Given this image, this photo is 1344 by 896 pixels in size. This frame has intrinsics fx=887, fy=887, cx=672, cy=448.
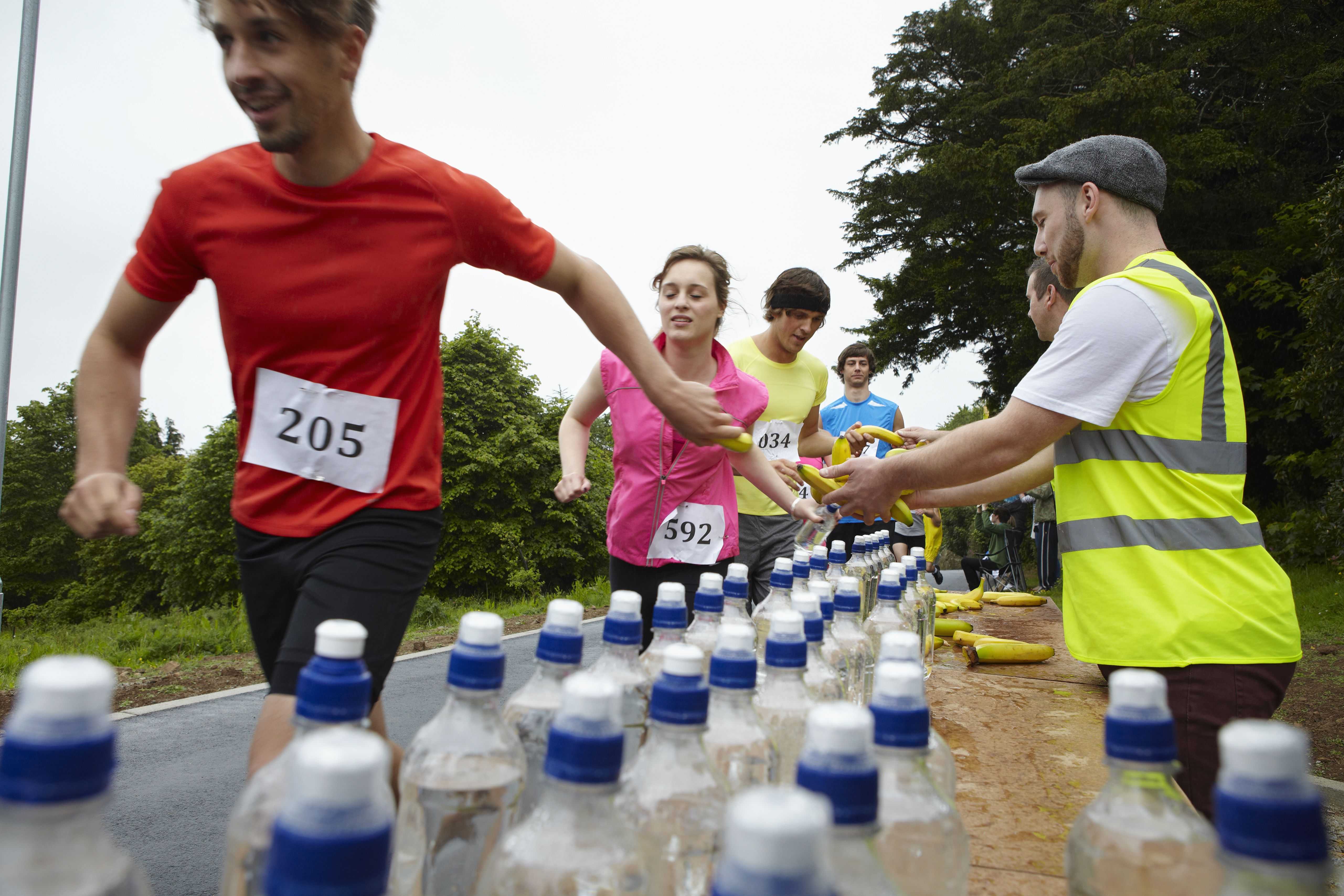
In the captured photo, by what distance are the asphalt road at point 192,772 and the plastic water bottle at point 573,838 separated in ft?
4.92

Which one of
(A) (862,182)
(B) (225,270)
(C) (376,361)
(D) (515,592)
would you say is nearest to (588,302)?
(C) (376,361)

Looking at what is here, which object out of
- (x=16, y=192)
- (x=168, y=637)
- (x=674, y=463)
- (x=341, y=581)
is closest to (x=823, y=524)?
(x=674, y=463)

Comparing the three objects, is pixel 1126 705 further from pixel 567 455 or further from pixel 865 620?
pixel 567 455

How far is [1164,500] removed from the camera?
2.30 metres

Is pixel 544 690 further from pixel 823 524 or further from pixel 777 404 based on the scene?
pixel 777 404

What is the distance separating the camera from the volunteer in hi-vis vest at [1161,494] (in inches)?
87.7

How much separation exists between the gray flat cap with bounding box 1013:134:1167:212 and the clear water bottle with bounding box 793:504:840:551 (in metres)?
1.16

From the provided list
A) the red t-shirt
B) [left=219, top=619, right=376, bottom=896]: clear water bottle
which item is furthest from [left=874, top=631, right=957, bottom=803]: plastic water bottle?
the red t-shirt

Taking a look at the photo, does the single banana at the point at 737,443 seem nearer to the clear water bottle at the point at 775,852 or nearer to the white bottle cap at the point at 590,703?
the white bottle cap at the point at 590,703

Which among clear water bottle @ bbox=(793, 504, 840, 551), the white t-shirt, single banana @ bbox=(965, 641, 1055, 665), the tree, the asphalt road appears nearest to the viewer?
the white t-shirt

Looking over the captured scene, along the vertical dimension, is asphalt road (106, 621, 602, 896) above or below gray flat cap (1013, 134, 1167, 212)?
below

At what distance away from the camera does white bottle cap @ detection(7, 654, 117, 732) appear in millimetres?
616

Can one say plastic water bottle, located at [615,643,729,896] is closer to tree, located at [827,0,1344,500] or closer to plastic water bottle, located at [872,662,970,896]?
plastic water bottle, located at [872,662,970,896]

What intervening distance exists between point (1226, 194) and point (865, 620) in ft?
56.5
